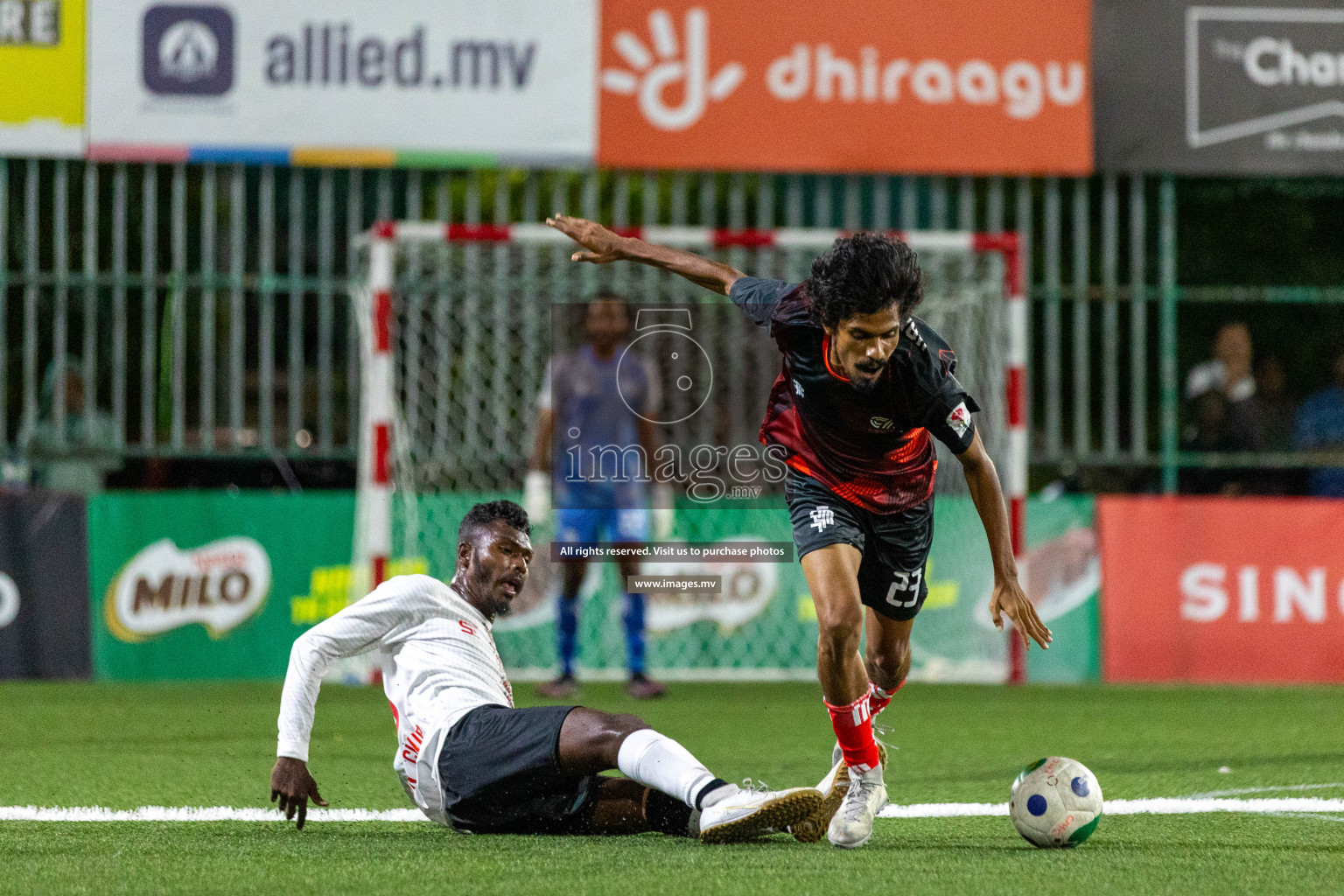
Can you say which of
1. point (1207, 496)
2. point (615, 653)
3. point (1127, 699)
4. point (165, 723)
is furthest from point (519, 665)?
point (1207, 496)

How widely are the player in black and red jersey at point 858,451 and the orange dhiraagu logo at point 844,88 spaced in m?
5.28

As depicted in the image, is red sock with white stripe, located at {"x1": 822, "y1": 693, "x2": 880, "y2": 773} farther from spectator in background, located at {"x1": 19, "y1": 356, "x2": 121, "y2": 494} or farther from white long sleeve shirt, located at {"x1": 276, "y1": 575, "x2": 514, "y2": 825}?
spectator in background, located at {"x1": 19, "y1": 356, "x2": 121, "y2": 494}

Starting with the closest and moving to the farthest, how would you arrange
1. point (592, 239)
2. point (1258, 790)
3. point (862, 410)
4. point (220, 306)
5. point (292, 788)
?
1. point (292, 788)
2. point (862, 410)
3. point (592, 239)
4. point (1258, 790)
5. point (220, 306)

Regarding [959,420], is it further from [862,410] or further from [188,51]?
[188,51]

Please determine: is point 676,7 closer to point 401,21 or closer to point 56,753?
point 401,21

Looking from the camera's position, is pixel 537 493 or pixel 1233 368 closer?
pixel 537 493

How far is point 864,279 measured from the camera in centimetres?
484

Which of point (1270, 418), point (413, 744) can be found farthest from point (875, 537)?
point (1270, 418)

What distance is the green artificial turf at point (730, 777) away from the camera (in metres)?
4.11

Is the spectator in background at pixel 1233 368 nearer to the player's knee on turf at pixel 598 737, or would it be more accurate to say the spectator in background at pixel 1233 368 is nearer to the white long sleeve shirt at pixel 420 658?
the white long sleeve shirt at pixel 420 658

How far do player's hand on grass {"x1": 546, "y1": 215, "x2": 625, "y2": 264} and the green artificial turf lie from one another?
1.95 metres

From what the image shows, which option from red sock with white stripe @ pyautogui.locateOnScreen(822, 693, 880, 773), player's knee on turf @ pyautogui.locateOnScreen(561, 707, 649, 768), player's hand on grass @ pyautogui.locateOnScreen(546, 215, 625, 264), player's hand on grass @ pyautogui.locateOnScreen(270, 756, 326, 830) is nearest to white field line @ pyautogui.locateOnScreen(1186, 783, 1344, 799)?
red sock with white stripe @ pyautogui.locateOnScreen(822, 693, 880, 773)

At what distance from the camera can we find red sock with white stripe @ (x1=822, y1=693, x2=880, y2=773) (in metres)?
5.13

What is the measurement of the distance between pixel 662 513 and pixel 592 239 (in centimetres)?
467
